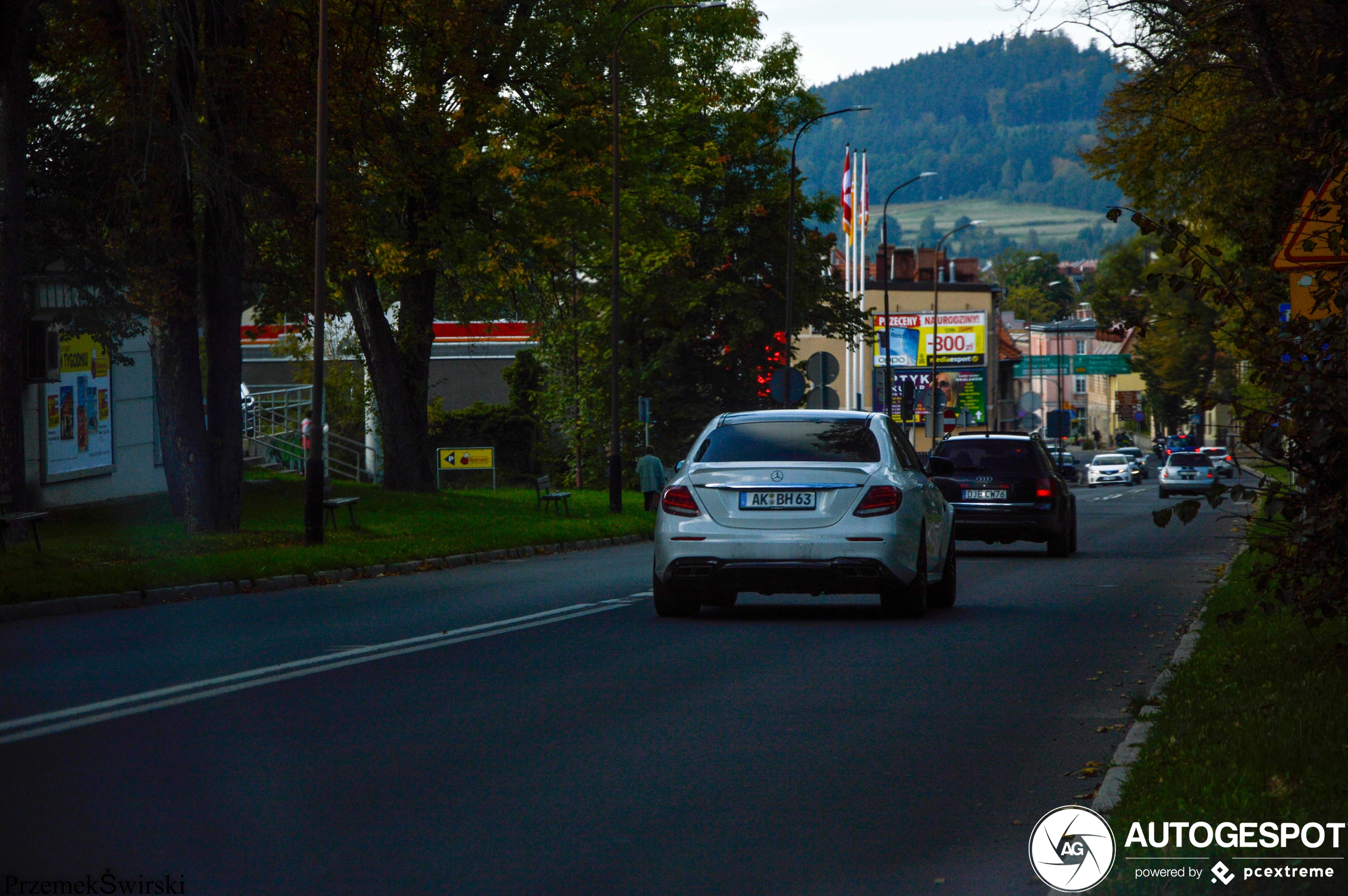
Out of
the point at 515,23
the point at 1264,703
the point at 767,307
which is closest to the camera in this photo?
the point at 1264,703

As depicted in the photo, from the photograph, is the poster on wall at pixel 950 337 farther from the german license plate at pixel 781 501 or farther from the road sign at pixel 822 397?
the german license plate at pixel 781 501

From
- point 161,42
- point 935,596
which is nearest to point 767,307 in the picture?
point 161,42

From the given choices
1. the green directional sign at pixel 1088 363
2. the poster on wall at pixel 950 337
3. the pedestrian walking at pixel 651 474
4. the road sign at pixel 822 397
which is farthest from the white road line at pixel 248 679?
the green directional sign at pixel 1088 363

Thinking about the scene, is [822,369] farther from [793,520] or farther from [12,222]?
[793,520]

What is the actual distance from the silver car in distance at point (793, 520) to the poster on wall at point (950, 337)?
3694 inches

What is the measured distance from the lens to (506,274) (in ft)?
118

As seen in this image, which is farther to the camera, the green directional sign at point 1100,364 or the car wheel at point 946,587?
the green directional sign at point 1100,364

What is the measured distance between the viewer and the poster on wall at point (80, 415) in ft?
107

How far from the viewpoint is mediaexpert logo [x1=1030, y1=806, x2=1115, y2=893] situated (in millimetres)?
5500

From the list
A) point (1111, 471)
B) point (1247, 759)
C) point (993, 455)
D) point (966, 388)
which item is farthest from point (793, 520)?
point (966, 388)

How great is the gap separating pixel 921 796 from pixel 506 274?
29607 millimetres

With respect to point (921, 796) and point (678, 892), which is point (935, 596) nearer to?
point (921, 796)

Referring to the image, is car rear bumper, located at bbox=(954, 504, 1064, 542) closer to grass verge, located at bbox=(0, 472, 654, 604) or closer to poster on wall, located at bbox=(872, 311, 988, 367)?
grass verge, located at bbox=(0, 472, 654, 604)

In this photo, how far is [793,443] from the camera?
14.6 meters
